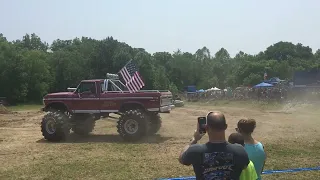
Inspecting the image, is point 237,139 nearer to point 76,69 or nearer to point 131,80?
point 131,80

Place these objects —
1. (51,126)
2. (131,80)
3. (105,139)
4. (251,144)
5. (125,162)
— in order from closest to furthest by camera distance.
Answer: (251,144)
(125,162)
(51,126)
(105,139)
(131,80)

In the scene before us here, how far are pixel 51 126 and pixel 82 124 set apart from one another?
1.31 m

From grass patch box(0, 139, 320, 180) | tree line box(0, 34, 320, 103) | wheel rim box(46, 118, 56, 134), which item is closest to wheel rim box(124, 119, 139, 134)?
grass patch box(0, 139, 320, 180)

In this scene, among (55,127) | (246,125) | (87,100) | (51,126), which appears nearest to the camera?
(246,125)

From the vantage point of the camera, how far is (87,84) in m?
15.4

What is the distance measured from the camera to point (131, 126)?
1430cm

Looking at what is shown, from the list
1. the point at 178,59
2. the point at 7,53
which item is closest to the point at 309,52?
the point at 178,59

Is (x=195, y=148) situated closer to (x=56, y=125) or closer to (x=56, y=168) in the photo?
(x=56, y=168)

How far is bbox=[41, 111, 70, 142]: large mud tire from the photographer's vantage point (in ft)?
48.5

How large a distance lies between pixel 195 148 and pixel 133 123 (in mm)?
10714

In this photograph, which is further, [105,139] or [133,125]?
[105,139]

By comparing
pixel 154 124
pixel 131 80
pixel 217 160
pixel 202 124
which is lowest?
pixel 154 124

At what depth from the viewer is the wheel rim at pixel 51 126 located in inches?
584

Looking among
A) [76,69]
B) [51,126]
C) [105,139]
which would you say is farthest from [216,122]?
[76,69]
